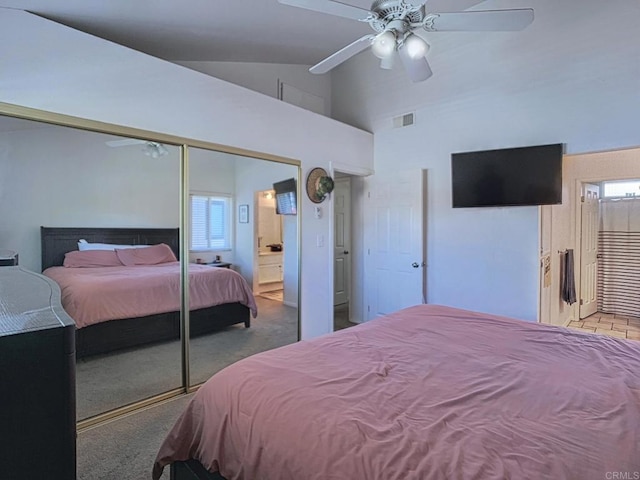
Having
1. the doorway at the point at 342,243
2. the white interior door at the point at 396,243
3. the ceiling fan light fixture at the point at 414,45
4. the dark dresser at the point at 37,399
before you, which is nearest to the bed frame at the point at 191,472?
the dark dresser at the point at 37,399

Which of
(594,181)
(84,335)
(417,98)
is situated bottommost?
(84,335)

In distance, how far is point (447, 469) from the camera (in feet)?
3.17

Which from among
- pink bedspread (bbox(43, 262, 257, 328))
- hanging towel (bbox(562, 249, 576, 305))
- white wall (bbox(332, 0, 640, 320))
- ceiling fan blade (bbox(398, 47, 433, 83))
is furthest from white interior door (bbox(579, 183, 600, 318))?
pink bedspread (bbox(43, 262, 257, 328))

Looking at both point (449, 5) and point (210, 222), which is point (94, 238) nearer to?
point (210, 222)

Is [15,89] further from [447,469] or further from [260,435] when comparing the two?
[447,469]

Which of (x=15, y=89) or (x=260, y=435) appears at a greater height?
(x=15, y=89)

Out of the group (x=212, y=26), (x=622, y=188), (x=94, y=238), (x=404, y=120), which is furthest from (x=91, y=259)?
(x=622, y=188)

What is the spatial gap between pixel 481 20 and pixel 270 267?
2757 millimetres

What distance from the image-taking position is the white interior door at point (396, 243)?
4387mm

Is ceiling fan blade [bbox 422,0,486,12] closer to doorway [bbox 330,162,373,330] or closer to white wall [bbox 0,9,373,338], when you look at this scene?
white wall [bbox 0,9,373,338]

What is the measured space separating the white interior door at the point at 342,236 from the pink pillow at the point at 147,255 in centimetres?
305

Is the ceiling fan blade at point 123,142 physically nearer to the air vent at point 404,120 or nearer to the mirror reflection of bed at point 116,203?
the mirror reflection of bed at point 116,203

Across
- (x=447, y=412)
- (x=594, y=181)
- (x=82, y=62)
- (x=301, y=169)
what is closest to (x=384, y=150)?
(x=301, y=169)

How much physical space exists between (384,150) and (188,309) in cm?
312
